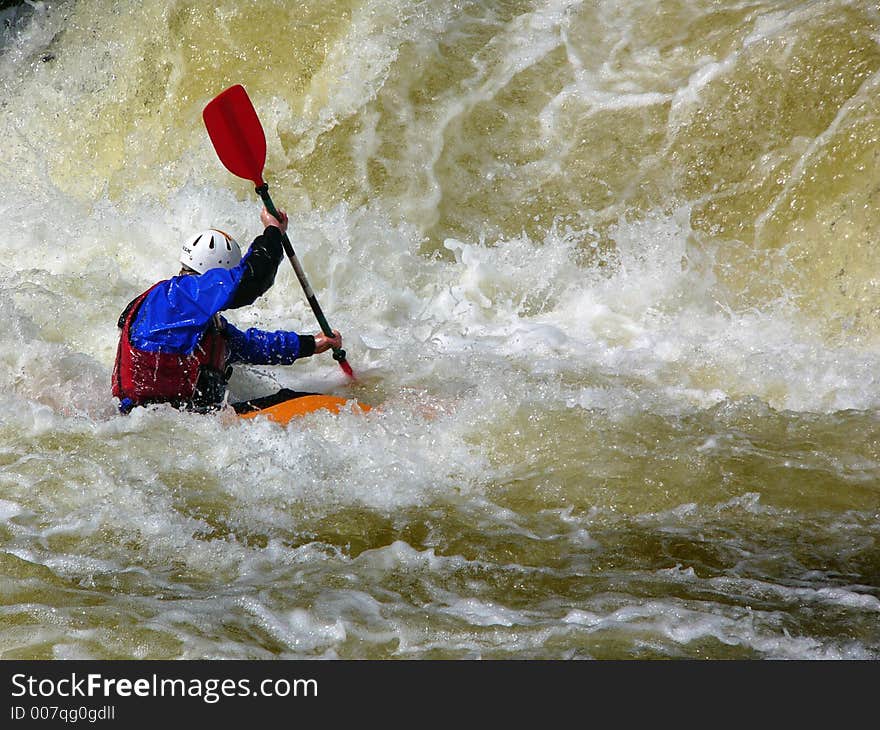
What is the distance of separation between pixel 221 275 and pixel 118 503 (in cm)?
113

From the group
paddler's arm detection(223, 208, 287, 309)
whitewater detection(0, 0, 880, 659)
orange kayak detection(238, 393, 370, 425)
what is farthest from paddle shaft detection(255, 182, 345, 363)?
orange kayak detection(238, 393, 370, 425)

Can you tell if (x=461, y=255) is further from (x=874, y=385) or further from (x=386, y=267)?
(x=874, y=385)

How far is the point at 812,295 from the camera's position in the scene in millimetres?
5613

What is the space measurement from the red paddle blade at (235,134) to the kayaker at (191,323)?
612 millimetres

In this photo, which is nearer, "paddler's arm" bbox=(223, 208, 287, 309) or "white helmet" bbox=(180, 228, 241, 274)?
"paddler's arm" bbox=(223, 208, 287, 309)

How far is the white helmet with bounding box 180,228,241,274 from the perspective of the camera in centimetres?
467

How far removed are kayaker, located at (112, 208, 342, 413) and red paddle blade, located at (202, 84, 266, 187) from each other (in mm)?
612

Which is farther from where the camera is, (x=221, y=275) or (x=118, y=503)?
(x=221, y=275)

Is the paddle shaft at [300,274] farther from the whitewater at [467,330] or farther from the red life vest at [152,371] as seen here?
the red life vest at [152,371]

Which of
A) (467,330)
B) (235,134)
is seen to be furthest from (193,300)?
(467,330)

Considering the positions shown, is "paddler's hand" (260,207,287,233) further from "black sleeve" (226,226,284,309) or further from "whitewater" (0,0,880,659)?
"whitewater" (0,0,880,659)

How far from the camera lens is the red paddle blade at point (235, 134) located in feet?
17.2
